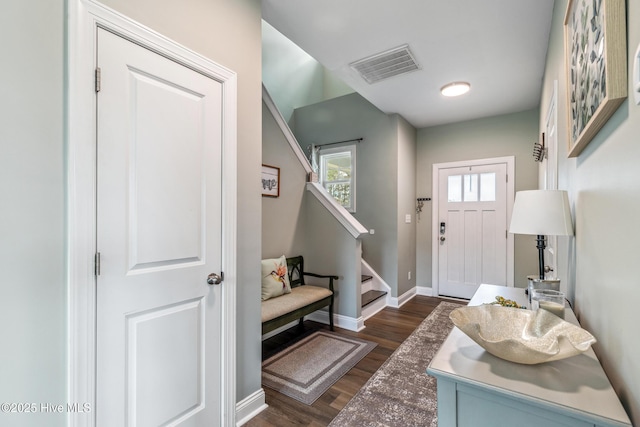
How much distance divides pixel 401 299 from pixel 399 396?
2.23 metres

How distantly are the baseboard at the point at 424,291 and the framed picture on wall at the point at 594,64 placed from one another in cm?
364

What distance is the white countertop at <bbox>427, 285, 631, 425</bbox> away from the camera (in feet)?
2.25

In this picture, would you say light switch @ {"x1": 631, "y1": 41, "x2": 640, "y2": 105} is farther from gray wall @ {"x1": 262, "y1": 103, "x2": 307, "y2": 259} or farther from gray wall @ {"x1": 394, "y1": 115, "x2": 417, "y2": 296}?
gray wall @ {"x1": 394, "y1": 115, "x2": 417, "y2": 296}

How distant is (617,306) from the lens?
0.75 m

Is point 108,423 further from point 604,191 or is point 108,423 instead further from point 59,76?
point 604,191

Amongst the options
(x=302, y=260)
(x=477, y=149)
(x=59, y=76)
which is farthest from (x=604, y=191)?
(x=477, y=149)

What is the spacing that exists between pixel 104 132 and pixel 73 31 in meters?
0.37

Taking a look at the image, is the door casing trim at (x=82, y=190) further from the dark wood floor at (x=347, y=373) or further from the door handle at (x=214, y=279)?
the dark wood floor at (x=347, y=373)

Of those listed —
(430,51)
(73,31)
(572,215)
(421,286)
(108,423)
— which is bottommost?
(421,286)

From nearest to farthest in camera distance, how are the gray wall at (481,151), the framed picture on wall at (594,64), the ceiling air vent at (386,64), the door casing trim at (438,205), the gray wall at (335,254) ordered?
the framed picture on wall at (594,64) → the ceiling air vent at (386,64) → the gray wall at (335,254) → the gray wall at (481,151) → the door casing trim at (438,205)

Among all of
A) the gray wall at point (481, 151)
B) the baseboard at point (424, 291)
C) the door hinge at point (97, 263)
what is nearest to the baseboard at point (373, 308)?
the baseboard at point (424, 291)

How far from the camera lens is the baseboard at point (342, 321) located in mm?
3183

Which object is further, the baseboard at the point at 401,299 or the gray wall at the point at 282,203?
the baseboard at the point at 401,299

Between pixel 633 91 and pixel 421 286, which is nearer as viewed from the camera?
pixel 633 91
